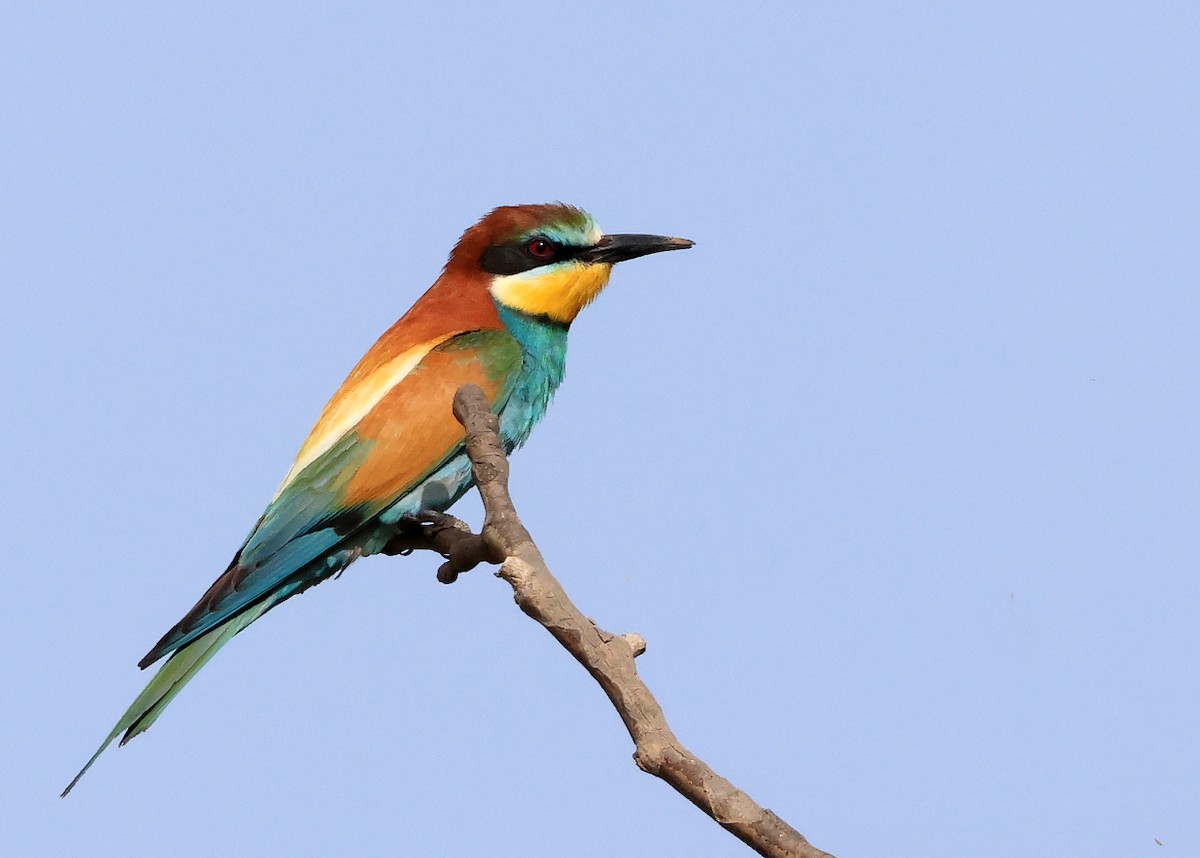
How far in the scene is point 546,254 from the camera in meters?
4.50

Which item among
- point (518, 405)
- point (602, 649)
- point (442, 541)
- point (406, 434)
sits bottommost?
point (602, 649)

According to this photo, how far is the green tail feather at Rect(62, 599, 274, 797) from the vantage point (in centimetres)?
364

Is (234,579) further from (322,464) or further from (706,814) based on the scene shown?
(706,814)

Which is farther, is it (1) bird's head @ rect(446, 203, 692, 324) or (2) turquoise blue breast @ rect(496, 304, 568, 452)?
(1) bird's head @ rect(446, 203, 692, 324)

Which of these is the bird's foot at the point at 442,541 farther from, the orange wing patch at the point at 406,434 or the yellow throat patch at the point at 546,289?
the yellow throat patch at the point at 546,289

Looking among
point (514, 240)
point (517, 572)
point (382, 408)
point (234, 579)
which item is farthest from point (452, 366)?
point (517, 572)

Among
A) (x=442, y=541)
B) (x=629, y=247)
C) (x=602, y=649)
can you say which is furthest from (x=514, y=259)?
(x=602, y=649)

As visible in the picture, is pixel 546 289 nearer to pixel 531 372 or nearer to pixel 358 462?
pixel 531 372

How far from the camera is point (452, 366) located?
4.15 meters

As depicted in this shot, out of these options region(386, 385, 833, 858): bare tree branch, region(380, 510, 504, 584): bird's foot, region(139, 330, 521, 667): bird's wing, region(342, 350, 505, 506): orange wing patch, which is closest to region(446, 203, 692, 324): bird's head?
region(139, 330, 521, 667): bird's wing

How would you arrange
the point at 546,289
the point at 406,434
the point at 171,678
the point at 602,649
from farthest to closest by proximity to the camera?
the point at 546,289 → the point at 406,434 → the point at 171,678 → the point at 602,649

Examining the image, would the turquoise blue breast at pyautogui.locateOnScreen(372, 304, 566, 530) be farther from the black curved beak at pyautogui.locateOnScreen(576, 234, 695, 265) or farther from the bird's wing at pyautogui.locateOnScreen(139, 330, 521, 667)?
the black curved beak at pyautogui.locateOnScreen(576, 234, 695, 265)

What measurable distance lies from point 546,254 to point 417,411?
2.57ft

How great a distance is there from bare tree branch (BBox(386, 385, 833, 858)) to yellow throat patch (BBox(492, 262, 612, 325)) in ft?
3.89
